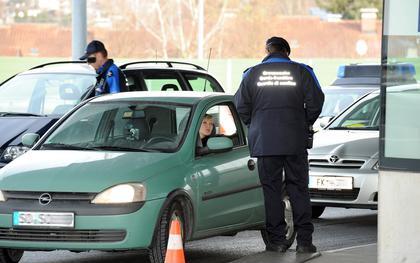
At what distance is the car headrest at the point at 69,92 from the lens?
523 inches

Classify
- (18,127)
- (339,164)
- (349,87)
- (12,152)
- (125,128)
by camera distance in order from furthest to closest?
(349,87)
(18,127)
(339,164)
(12,152)
(125,128)

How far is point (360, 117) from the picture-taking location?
13.6m

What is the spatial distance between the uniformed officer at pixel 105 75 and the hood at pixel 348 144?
Answer: 2.35 metres

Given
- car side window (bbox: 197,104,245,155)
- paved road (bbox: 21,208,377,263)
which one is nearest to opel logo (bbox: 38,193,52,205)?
paved road (bbox: 21,208,377,263)

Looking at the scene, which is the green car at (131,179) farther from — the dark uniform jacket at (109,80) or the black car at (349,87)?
the black car at (349,87)

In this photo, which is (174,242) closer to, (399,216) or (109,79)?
(399,216)

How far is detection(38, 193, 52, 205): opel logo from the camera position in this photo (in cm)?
847

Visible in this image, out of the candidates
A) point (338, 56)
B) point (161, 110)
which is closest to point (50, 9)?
point (338, 56)

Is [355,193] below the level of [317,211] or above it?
above

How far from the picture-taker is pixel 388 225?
7395 mm

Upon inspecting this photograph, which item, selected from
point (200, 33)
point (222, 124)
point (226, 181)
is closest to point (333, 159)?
point (222, 124)

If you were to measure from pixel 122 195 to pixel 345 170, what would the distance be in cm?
435

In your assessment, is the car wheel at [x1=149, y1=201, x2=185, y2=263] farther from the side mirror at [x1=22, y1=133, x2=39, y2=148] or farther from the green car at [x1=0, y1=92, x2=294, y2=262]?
the side mirror at [x1=22, y1=133, x2=39, y2=148]

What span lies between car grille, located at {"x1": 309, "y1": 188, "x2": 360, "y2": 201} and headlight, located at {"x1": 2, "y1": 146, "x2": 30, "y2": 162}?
3.26 metres
